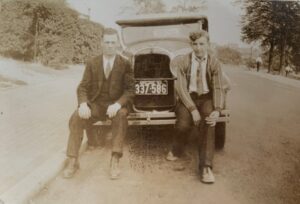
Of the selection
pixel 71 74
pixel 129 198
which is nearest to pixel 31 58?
pixel 71 74

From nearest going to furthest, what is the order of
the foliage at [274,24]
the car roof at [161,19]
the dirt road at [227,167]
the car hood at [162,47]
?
1. the dirt road at [227,167]
2. the foliage at [274,24]
3. the car roof at [161,19]
4. the car hood at [162,47]

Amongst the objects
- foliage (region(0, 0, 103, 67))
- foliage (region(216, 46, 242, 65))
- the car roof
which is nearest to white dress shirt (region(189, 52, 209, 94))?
foliage (region(216, 46, 242, 65))

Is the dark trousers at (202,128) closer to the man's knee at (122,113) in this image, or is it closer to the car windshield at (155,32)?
the man's knee at (122,113)

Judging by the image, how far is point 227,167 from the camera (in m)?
2.29

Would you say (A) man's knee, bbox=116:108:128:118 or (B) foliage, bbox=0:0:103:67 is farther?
(B) foliage, bbox=0:0:103:67

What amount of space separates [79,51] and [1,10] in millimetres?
489

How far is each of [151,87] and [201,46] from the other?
438 mm

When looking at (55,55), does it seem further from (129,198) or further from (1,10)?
(129,198)

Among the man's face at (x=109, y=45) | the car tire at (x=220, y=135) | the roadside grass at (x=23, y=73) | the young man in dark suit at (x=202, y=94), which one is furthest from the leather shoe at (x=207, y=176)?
the roadside grass at (x=23, y=73)

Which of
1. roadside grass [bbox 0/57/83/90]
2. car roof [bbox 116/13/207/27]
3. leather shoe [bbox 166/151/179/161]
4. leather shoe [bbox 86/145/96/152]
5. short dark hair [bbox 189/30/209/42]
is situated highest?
car roof [bbox 116/13/207/27]

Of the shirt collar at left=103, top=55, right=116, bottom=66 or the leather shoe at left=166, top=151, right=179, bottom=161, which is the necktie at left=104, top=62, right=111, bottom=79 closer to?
the shirt collar at left=103, top=55, right=116, bottom=66

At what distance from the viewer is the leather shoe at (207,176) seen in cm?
213

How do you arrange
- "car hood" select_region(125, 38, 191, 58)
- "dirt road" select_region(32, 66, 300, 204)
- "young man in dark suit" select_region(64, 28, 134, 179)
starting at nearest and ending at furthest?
"dirt road" select_region(32, 66, 300, 204) < "young man in dark suit" select_region(64, 28, 134, 179) < "car hood" select_region(125, 38, 191, 58)

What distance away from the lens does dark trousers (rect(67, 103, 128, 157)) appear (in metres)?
2.16
